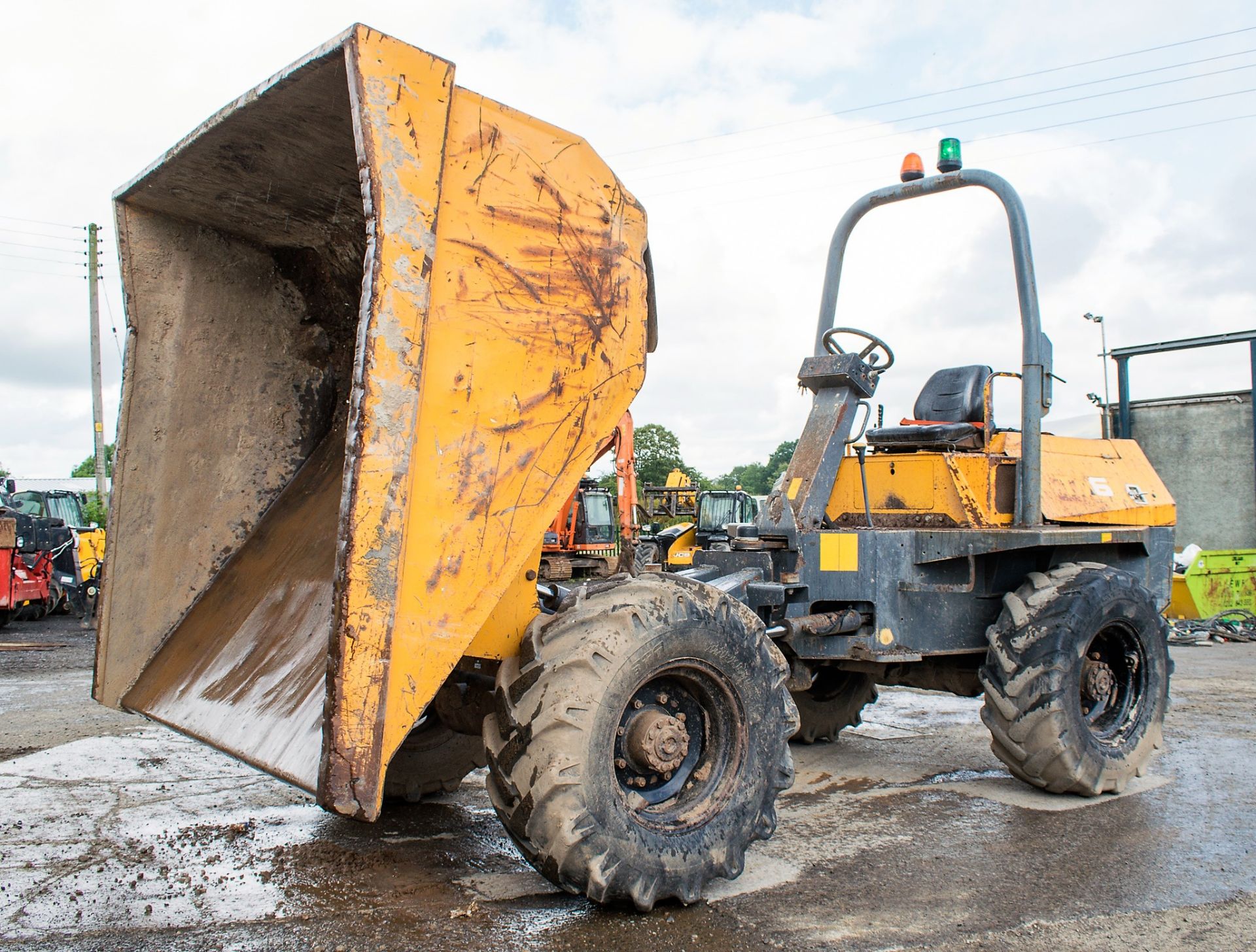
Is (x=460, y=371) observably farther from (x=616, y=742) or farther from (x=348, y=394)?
(x=348, y=394)

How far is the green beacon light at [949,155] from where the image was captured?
531 cm

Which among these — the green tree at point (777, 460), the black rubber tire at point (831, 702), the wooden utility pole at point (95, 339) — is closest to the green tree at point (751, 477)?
the green tree at point (777, 460)

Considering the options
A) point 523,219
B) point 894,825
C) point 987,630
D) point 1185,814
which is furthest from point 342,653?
point 1185,814

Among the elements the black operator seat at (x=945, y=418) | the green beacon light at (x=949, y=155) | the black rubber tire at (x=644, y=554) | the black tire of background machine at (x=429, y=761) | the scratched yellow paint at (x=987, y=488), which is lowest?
the black tire of background machine at (x=429, y=761)

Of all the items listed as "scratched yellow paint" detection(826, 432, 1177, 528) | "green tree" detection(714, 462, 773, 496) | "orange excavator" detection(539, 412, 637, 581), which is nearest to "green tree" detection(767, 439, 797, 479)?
"green tree" detection(714, 462, 773, 496)

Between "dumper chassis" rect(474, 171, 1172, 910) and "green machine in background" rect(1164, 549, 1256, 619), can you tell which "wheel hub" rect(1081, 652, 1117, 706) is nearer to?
"dumper chassis" rect(474, 171, 1172, 910)

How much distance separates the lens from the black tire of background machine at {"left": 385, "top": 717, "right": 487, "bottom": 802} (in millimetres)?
4477

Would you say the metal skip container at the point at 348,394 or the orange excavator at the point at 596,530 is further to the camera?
the orange excavator at the point at 596,530

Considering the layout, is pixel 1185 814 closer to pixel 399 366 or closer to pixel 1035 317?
pixel 1035 317

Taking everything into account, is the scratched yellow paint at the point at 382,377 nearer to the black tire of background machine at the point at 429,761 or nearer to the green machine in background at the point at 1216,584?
the black tire of background machine at the point at 429,761

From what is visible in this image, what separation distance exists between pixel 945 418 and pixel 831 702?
1.83 meters

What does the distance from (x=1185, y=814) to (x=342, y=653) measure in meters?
3.97

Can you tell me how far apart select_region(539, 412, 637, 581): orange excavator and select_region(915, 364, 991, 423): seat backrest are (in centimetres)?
1157

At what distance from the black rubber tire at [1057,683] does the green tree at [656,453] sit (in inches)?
2128
